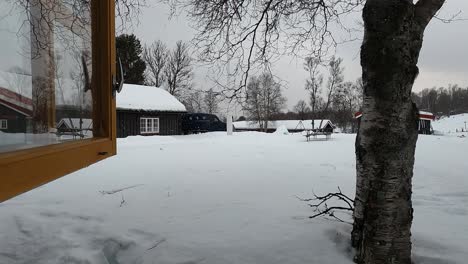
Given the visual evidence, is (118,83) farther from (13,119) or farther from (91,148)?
(13,119)

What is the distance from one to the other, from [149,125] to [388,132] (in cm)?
2245

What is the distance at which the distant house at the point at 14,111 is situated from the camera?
1.29m

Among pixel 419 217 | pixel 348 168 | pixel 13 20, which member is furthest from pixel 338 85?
pixel 13 20

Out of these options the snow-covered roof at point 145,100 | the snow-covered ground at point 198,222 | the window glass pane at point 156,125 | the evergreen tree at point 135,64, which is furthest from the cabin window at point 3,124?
the evergreen tree at point 135,64

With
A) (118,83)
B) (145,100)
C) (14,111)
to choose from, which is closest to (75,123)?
(118,83)

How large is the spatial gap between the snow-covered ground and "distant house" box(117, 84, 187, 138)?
16373mm

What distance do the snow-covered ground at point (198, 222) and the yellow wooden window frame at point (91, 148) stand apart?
0.90 m

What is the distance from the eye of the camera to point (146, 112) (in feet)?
74.7

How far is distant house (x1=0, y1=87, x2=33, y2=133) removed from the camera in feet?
4.24

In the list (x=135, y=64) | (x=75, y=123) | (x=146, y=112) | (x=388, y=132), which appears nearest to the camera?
(x=75, y=123)

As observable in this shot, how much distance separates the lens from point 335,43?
6.27 metres

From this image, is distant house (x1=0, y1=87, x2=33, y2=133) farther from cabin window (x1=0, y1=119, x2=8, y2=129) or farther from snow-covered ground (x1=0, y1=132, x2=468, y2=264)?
snow-covered ground (x1=0, y1=132, x2=468, y2=264)

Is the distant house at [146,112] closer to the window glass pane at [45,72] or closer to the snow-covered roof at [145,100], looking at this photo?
the snow-covered roof at [145,100]

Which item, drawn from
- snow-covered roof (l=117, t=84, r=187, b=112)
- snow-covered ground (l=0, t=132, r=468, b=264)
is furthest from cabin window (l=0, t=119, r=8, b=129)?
snow-covered roof (l=117, t=84, r=187, b=112)
